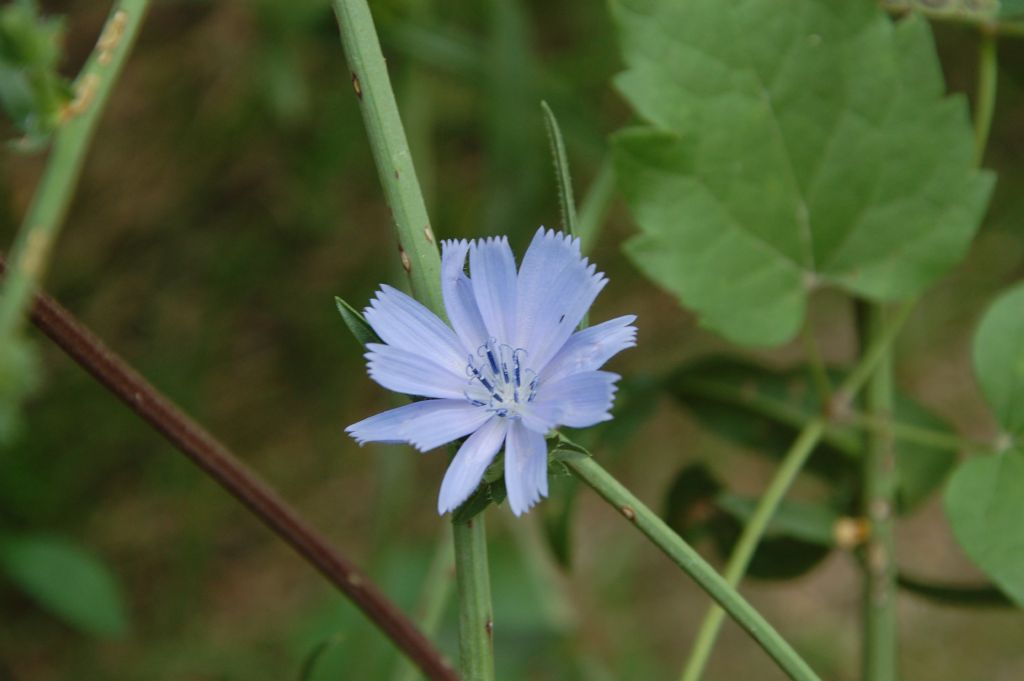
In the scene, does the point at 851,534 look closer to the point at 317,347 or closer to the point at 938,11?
the point at 938,11

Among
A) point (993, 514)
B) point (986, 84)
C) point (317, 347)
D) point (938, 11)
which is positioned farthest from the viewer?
point (317, 347)

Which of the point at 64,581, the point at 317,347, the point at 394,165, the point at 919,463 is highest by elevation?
the point at 317,347

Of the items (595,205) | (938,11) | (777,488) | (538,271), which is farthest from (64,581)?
(938,11)

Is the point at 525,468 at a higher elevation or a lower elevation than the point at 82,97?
lower

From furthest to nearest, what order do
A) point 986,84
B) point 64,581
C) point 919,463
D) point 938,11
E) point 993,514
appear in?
1. point 64,581
2. point 919,463
3. point 986,84
4. point 938,11
5. point 993,514

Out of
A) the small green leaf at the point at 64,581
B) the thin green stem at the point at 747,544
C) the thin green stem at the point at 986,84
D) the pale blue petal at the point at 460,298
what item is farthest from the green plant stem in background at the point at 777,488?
the small green leaf at the point at 64,581

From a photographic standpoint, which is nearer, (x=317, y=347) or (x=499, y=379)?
(x=499, y=379)

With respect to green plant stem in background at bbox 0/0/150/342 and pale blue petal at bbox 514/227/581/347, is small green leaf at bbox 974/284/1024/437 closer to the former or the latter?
pale blue petal at bbox 514/227/581/347
